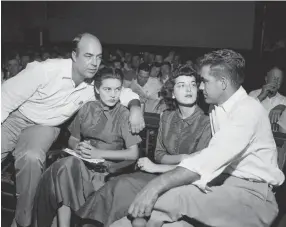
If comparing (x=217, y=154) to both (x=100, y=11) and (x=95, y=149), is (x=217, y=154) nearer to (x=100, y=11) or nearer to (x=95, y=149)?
(x=95, y=149)

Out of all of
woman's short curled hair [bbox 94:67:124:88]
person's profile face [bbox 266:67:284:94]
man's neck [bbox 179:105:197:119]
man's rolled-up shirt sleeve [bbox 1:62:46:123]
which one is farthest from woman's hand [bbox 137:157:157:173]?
person's profile face [bbox 266:67:284:94]

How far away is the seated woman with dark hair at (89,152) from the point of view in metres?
2.06

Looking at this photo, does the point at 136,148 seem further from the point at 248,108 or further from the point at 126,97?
the point at 248,108

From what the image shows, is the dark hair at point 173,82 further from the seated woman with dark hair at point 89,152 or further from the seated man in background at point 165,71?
the seated man in background at point 165,71

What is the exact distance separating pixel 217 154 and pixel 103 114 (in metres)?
1.09

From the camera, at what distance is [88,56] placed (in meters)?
2.43

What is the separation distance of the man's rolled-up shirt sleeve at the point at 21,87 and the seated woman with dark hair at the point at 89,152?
13.9 inches

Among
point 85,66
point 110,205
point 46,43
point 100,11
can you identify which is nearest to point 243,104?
point 110,205

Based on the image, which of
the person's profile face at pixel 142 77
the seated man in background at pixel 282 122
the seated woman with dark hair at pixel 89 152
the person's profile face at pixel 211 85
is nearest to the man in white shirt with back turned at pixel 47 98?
the seated woman with dark hair at pixel 89 152

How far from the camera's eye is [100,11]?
9766mm

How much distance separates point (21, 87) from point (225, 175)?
145 centimetres

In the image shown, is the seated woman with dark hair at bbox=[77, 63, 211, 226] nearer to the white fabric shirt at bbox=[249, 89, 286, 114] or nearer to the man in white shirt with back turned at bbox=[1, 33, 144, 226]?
the man in white shirt with back turned at bbox=[1, 33, 144, 226]

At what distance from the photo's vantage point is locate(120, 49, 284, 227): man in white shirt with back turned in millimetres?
1423

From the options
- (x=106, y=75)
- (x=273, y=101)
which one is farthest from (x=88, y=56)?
(x=273, y=101)
